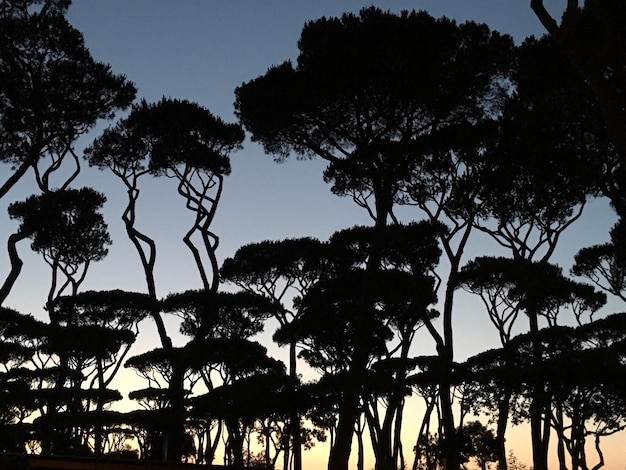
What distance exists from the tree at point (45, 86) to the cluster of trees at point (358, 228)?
48mm

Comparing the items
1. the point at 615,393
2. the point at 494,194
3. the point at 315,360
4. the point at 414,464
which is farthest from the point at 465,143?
the point at 414,464

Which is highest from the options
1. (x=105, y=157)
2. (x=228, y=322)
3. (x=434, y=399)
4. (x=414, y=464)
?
(x=105, y=157)

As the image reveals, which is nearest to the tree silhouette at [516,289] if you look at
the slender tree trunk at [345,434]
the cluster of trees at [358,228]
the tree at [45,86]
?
the cluster of trees at [358,228]

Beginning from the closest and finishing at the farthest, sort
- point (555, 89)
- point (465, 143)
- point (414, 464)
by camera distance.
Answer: point (555, 89) → point (465, 143) → point (414, 464)

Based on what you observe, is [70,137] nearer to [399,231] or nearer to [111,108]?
[111,108]

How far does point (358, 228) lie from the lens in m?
23.8

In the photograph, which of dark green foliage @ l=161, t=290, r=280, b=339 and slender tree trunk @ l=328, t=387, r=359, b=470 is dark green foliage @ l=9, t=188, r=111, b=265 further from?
slender tree trunk @ l=328, t=387, r=359, b=470

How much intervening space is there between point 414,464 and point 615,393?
17.7 m

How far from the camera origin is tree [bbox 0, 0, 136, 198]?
16.4 metres

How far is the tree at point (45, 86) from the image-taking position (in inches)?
644

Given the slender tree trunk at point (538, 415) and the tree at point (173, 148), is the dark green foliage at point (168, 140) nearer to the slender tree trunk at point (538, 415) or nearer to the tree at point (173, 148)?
the tree at point (173, 148)

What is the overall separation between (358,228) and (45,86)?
1193 centimetres

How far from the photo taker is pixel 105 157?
22.3 meters

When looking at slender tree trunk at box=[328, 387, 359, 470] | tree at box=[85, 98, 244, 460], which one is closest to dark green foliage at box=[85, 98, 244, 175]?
tree at box=[85, 98, 244, 460]
